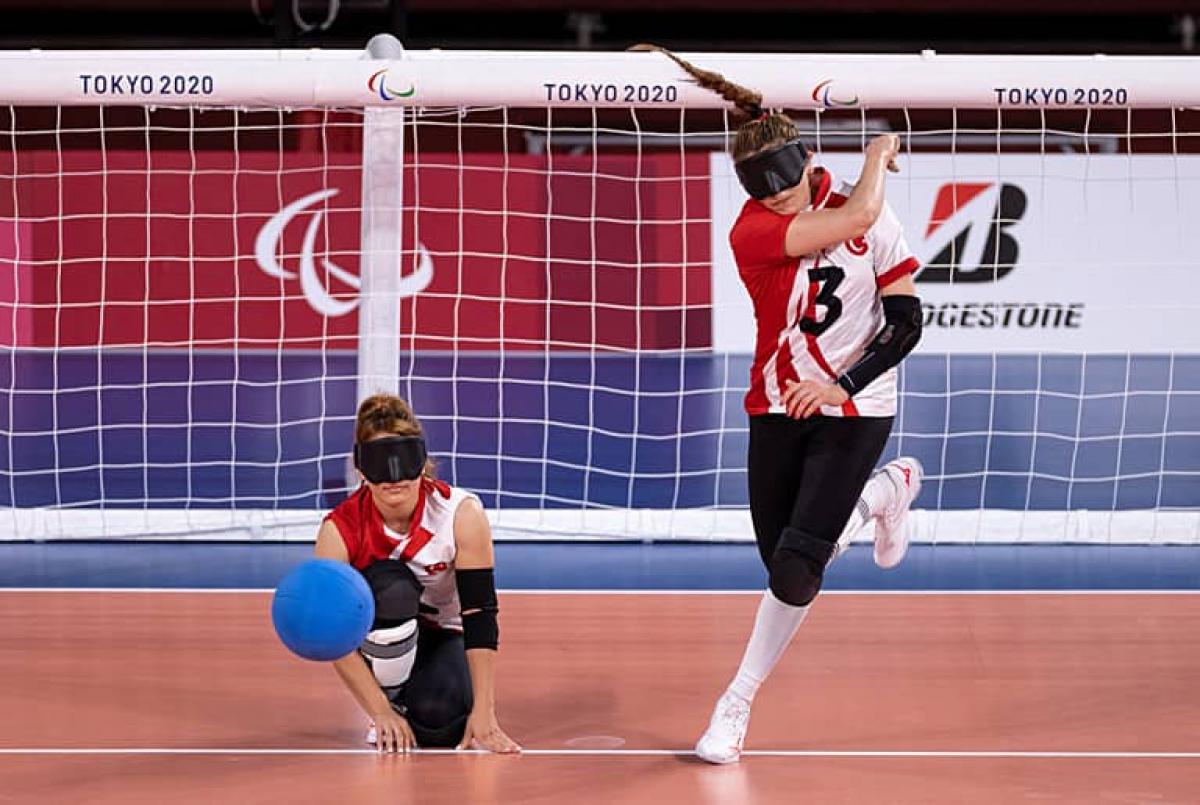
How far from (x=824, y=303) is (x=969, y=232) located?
688cm

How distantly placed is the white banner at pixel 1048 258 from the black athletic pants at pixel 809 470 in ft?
20.4

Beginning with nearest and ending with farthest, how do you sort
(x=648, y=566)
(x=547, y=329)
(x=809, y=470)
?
(x=809, y=470) → (x=648, y=566) → (x=547, y=329)

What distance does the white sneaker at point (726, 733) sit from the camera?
446cm

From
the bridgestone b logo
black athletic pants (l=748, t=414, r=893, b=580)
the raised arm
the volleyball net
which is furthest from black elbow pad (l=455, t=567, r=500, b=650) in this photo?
the bridgestone b logo

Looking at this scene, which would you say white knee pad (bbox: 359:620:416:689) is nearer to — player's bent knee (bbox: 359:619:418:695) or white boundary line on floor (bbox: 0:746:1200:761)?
player's bent knee (bbox: 359:619:418:695)

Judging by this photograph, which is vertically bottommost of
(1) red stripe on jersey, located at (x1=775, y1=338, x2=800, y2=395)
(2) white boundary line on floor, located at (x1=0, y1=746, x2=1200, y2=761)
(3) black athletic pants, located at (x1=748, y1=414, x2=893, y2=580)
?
(2) white boundary line on floor, located at (x1=0, y1=746, x2=1200, y2=761)

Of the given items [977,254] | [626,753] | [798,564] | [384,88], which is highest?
[384,88]

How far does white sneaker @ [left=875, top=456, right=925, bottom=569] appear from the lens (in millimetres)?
5098

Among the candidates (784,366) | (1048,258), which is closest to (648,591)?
(784,366)

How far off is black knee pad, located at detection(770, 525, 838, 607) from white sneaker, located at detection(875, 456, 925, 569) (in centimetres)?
74

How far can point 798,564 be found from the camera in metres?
4.36

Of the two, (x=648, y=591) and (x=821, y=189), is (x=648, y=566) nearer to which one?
(x=648, y=591)

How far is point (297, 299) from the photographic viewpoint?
11.1m

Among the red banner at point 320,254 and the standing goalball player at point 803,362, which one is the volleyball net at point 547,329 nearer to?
the red banner at point 320,254
